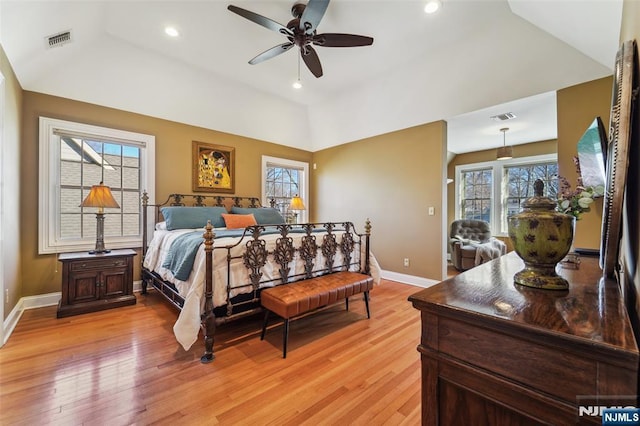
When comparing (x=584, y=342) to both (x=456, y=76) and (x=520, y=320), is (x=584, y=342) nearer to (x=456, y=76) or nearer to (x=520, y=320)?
(x=520, y=320)

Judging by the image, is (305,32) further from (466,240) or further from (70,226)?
(466,240)

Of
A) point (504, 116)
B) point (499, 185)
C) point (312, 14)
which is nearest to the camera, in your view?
point (312, 14)

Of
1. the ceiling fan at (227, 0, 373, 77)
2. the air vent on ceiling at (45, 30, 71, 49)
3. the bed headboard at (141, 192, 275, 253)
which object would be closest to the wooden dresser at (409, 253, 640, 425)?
the ceiling fan at (227, 0, 373, 77)

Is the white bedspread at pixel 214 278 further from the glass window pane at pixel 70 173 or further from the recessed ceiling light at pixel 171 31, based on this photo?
the recessed ceiling light at pixel 171 31

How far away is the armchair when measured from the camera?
501cm

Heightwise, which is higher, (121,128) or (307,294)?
(121,128)

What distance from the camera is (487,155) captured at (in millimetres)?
6227

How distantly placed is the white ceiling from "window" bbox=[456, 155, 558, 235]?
1.23 meters

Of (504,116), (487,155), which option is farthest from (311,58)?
(487,155)

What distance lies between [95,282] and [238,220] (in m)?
1.81

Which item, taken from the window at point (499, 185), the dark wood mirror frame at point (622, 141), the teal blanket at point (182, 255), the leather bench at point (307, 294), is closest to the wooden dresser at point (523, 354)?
the dark wood mirror frame at point (622, 141)

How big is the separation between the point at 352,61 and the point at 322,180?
2696 mm

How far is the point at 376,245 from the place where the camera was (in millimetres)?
4805

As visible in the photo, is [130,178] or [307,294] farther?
[130,178]
